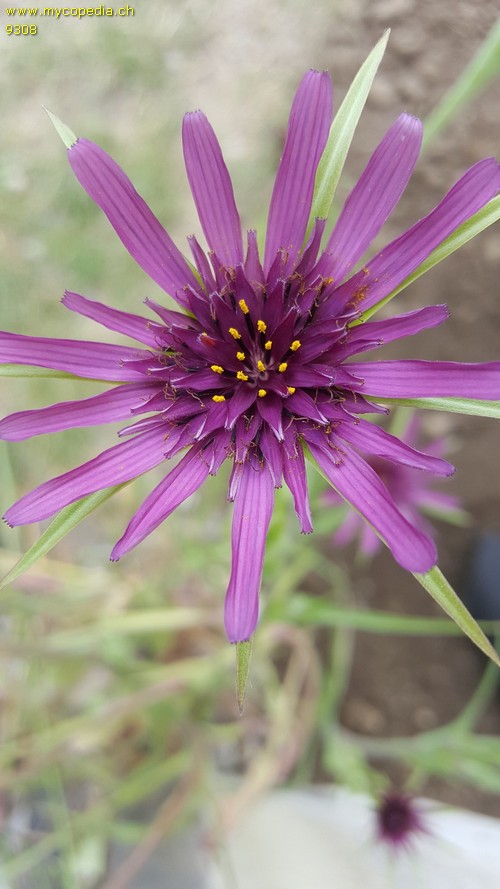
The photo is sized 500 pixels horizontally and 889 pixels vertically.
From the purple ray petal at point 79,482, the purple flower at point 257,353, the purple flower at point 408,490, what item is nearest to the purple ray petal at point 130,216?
the purple flower at point 257,353

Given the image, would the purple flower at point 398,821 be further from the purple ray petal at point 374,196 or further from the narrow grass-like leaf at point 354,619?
the purple ray petal at point 374,196

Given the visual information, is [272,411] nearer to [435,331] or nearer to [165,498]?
[165,498]

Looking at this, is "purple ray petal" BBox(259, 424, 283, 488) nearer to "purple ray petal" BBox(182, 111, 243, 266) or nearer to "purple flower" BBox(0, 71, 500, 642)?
"purple flower" BBox(0, 71, 500, 642)

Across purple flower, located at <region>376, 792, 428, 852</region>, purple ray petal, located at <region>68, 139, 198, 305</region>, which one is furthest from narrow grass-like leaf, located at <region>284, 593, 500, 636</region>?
purple ray petal, located at <region>68, 139, 198, 305</region>

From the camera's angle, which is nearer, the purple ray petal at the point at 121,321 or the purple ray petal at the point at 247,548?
the purple ray petal at the point at 247,548

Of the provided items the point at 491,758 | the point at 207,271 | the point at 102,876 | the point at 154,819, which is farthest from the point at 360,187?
the point at 102,876

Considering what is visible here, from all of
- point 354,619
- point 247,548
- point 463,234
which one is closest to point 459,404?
point 463,234
